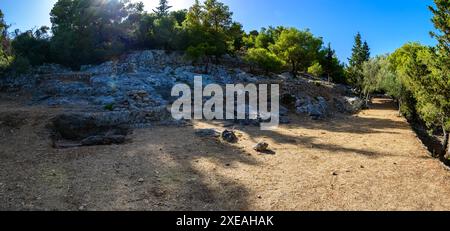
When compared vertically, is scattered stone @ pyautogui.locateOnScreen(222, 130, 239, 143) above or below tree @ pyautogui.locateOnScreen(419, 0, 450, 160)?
below

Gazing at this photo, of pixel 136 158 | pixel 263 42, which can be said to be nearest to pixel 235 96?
pixel 136 158

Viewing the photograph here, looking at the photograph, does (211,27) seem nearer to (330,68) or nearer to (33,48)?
(33,48)

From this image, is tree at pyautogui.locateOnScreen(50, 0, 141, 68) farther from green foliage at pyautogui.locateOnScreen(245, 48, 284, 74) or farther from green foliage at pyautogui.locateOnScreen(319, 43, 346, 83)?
green foliage at pyautogui.locateOnScreen(319, 43, 346, 83)

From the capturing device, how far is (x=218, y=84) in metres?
41.8

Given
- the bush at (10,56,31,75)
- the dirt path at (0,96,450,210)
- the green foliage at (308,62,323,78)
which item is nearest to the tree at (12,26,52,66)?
the bush at (10,56,31,75)

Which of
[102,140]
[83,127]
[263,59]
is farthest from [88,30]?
[102,140]

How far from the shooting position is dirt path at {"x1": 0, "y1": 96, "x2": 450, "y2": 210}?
12.7 meters

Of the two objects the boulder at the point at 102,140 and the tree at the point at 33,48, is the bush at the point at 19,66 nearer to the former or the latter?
the tree at the point at 33,48

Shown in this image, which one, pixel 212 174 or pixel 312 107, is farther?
pixel 312 107

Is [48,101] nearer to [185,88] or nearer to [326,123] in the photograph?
[185,88]

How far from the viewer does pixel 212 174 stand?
52.5ft

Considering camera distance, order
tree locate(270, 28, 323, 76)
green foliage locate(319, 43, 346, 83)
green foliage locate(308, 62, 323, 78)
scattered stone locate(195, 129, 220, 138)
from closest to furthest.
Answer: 1. scattered stone locate(195, 129, 220, 138)
2. tree locate(270, 28, 323, 76)
3. green foliage locate(308, 62, 323, 78)
4. green foliage locate(319, 43, 346, 83)

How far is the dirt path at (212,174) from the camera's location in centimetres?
1271

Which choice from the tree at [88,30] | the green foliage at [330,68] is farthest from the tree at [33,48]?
the green foliage at [330,68]
